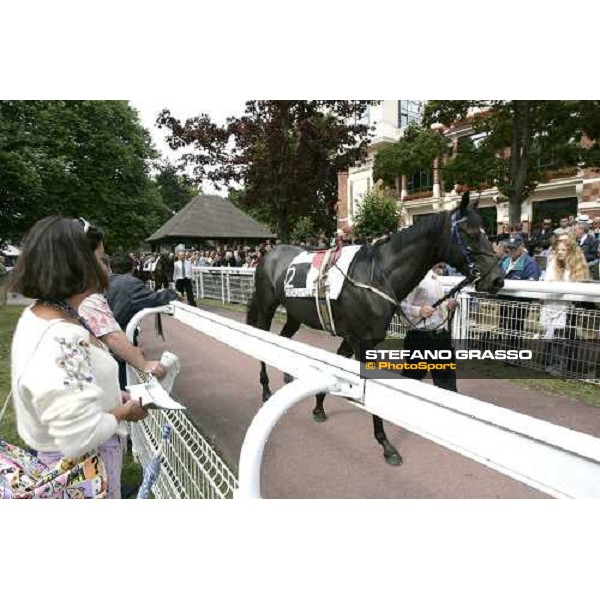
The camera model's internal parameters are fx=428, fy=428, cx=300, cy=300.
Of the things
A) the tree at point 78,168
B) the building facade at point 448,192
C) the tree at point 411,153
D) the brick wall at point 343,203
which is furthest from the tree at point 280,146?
the brick wall at point 343,203

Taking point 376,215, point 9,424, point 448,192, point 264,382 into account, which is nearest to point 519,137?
point 448,192

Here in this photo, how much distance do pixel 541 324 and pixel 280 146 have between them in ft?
25.4

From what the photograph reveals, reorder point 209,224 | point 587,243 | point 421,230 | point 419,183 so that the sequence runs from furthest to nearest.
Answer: point 419,183 → point 209,224 → point 587,243 → point 421,230

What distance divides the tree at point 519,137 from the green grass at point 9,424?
9.85 metres

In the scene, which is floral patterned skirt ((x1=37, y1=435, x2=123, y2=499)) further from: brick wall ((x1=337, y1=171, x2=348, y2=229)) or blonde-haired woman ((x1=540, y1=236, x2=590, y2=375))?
brick wall ((x1=337, y1=171, x2=348, y2=229))

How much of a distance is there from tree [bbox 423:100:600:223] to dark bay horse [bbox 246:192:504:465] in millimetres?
7692

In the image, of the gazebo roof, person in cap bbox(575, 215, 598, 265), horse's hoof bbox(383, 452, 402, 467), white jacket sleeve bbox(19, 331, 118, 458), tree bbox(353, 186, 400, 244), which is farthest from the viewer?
tree bbox(353, 186, 400, 244)

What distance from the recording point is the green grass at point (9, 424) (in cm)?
282

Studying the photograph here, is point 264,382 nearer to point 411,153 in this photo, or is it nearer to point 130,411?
point 130,411

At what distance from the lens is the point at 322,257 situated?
4.04 meters

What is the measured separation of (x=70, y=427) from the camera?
1.25 m

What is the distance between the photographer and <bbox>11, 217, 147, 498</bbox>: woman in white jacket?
1252 mm

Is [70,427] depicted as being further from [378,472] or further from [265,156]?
[265,156]

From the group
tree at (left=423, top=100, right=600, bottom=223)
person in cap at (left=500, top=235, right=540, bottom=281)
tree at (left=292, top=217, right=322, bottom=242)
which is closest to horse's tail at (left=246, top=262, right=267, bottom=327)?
person in cap at (left=500, top=235, right=540, bottom=281)
